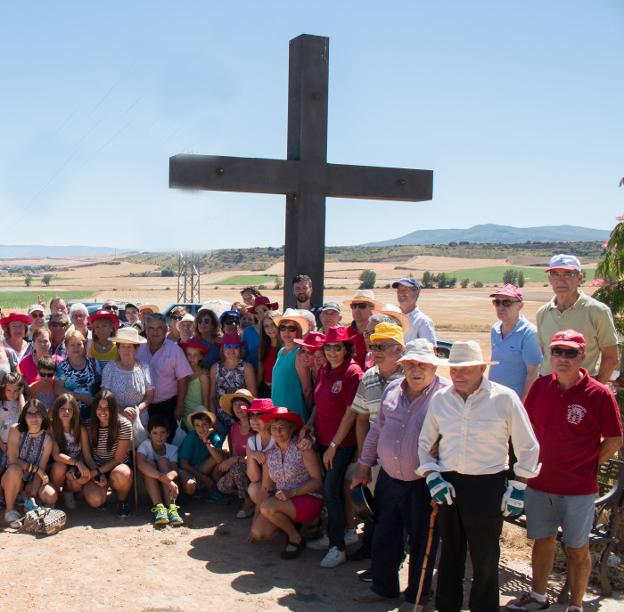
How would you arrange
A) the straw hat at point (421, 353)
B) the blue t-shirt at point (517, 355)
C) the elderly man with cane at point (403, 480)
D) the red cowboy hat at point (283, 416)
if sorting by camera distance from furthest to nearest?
the red cowboy hat at point (283, 416) < the blue t-shirt at point (517, 355) < the elderly man with cane at point (403, 480) < the straw hat at point (421, 353)

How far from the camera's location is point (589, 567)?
4949 mm

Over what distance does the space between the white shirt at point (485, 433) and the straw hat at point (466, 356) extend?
0.17 metres

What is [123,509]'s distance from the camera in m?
6.86

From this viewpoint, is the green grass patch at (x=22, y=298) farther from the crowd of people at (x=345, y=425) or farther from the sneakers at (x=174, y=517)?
the sneakers at (x=174, y=517)

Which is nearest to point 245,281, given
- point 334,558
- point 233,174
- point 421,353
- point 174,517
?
point 233,174

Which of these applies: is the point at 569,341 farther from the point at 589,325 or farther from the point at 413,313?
the point at 413,313

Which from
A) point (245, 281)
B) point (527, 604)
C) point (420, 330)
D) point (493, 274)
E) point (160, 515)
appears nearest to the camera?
point (527, 604)

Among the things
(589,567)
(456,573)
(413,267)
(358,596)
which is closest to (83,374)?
(358,596)

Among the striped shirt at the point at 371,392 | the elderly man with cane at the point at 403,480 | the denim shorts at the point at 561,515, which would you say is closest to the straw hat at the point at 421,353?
the elderly man with cane at the point at 403,480

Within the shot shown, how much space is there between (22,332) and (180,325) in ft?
5.19

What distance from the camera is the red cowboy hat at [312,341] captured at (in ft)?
20.4

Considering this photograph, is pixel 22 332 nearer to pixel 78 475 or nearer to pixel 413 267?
pixel 78 475

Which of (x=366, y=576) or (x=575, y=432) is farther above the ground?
(x=575, y=432)

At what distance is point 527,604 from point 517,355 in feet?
6.04
